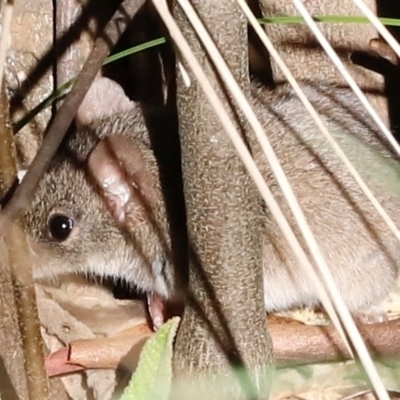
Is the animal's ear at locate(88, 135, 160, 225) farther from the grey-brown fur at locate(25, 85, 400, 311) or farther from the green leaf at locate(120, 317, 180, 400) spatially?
the green leaf at locate(120, 317, 180, 400)

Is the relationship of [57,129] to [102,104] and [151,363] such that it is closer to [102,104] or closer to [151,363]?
[151,363]

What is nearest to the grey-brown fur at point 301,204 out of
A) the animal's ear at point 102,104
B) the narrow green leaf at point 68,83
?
the animal's ear at point 102,104

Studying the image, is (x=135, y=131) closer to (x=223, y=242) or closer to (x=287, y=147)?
(x=287, y=147)

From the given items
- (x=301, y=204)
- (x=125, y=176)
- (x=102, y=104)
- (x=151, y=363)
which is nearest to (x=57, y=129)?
(x=151, y=363)

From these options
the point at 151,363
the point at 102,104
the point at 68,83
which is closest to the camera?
the point at 151,363

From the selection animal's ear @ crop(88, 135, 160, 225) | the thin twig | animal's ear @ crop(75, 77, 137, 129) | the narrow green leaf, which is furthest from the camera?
animal's ear @ crop(75, 77, 137, 129)

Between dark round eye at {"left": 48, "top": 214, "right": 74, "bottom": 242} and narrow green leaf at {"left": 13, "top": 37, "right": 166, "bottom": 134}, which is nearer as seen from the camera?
narrow green leaf at {"left": 13, "top": 37, "right": 166, "bottom": 134}

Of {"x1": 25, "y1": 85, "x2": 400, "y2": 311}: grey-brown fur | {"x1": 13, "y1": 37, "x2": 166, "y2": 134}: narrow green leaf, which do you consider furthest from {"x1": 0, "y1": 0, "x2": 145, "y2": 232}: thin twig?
{"x1": 25, "y1": 85, "x2": 400, "y2": 311}: grey-brown fur
